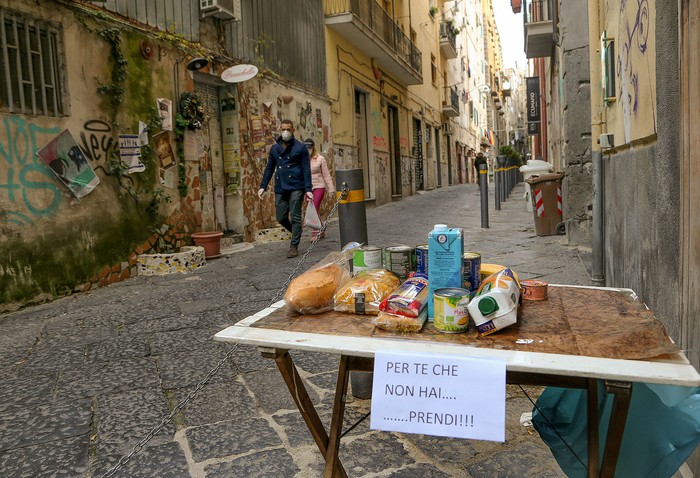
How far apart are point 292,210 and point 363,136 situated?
8472 millimetres

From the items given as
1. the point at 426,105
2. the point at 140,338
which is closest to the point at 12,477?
the point at 140,338

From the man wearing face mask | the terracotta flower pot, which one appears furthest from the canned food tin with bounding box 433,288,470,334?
the terracotta flower pot

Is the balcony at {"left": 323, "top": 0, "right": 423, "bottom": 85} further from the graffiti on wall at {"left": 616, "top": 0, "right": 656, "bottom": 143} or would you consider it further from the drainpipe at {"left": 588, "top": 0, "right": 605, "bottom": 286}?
the graffiti on wall at {"left": 616, "top": 0, "right": 656, "bottom": 143}

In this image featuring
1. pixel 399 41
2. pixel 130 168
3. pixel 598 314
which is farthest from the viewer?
pixel 399 41

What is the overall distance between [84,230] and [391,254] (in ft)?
15.0

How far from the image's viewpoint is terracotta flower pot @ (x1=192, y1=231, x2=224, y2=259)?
272 inches

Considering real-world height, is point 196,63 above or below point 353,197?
above

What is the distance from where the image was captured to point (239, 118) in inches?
327

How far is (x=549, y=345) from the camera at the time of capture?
131 cm

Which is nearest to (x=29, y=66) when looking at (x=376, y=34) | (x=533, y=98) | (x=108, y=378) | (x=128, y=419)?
(x=108, y=378)

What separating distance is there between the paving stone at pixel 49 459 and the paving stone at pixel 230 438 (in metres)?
0.43

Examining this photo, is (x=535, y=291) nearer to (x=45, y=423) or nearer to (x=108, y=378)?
(x=45, y=423)

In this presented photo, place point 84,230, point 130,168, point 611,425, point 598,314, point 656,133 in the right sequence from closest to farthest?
point 611,425 → point 598,314 → point 656,133 → point 84,230 → point 130,168

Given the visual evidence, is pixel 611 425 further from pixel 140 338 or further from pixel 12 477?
pixel 140 338
